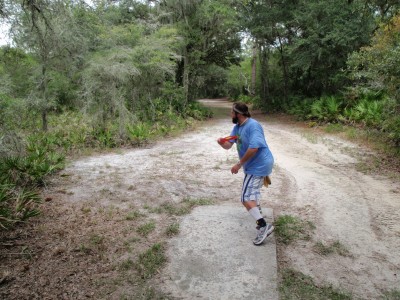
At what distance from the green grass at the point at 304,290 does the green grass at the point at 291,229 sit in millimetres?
782

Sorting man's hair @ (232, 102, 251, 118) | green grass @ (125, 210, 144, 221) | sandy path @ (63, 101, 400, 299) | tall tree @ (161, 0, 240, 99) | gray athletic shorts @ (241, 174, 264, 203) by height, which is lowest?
sandy path @ (63, 101, 400, 299)

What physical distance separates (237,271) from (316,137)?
1024cm

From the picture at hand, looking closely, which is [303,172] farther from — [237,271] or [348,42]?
[348,42]

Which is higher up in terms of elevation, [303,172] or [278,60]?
[278,60]

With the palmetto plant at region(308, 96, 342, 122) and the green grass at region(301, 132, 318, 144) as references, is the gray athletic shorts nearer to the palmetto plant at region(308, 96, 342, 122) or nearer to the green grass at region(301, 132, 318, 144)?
the green grass at region(301, 132, 318, 144)

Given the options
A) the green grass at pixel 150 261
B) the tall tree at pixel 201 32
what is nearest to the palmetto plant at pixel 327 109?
the tall tree at pixel 201 32

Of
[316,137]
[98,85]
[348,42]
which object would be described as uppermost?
[348,42]

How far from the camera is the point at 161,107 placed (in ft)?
51.5

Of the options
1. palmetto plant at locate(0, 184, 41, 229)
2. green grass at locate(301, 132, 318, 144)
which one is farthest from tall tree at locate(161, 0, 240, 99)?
palmetto plant at locate(0, 184, 41, 229)

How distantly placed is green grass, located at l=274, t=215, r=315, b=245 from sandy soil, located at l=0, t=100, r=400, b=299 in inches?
4.9

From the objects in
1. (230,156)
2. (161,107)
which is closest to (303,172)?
(230,156)

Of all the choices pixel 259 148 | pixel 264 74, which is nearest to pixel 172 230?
pixel 259 148

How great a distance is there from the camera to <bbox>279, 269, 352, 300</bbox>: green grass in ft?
10.5

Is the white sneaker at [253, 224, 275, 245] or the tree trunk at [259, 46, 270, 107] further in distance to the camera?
the tree trunk at [259, 46, 270, 107]
